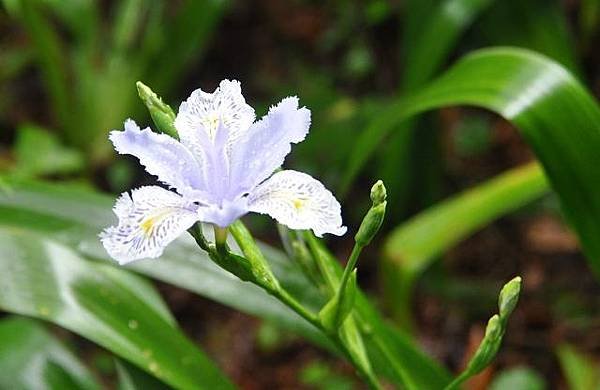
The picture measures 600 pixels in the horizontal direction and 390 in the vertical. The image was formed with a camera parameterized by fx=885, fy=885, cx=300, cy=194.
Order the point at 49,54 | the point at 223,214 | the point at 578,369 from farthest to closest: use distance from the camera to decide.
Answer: the point at 49,54 < the point at 578,369 < the point at 223,214

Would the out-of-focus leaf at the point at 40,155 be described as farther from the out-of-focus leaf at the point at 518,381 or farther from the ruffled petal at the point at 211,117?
the ruffled petal at the point at 211,117

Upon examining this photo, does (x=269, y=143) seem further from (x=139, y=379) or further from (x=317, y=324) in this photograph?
(x=139, y=379)

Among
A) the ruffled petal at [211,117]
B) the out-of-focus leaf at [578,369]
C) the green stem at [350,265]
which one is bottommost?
the out-of-focus leaf at [578,369]

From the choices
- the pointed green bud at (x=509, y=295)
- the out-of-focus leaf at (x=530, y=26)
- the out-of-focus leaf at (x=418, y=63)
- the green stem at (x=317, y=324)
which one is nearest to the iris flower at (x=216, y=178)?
the green stem at (x=317, y=324)

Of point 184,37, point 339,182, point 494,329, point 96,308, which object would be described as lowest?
point 494,329

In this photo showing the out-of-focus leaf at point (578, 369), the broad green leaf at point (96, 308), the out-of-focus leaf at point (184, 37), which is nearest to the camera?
the broad green leaf at point (96, 308)

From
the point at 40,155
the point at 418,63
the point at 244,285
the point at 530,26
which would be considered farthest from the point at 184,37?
the point at 244,285
